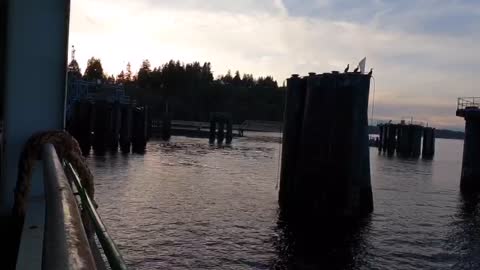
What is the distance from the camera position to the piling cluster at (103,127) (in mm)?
47469

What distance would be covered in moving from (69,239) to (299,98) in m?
19.9

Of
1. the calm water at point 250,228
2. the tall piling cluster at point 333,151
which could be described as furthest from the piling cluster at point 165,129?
the tall piling cluster at point 333,151

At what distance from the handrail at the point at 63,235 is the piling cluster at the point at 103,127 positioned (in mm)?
44733

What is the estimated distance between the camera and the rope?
480cm

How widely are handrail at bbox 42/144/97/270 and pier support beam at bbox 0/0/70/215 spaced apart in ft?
11.3

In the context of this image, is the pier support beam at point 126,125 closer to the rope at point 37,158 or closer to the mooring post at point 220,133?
the mooring post at point 220,133

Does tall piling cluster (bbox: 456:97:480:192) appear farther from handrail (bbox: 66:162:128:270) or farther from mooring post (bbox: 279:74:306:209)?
handrail (bbox: 66:162:128:270)

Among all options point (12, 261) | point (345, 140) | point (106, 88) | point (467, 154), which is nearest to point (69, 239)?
point (12, 261)

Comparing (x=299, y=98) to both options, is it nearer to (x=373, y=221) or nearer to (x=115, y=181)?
(x=373, y=221)

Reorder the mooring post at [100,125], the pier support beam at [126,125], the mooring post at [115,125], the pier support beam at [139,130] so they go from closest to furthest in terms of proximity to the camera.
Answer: the mooring post at [100,125] → the mooring post at [115,125] → the pier support beam at [126,125] → the pier support beam at [139,130]

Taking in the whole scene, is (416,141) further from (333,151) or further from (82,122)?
(333,151)

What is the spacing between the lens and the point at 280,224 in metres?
19.0

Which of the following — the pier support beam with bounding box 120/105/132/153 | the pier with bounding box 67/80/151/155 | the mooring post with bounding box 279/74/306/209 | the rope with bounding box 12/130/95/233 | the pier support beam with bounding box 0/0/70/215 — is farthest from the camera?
the pier support beam with bounding box 120/105/132/153

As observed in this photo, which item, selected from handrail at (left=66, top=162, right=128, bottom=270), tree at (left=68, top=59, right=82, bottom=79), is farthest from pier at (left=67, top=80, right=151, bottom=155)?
handrail at (left=66, top=162, right=128, bottom=270)
